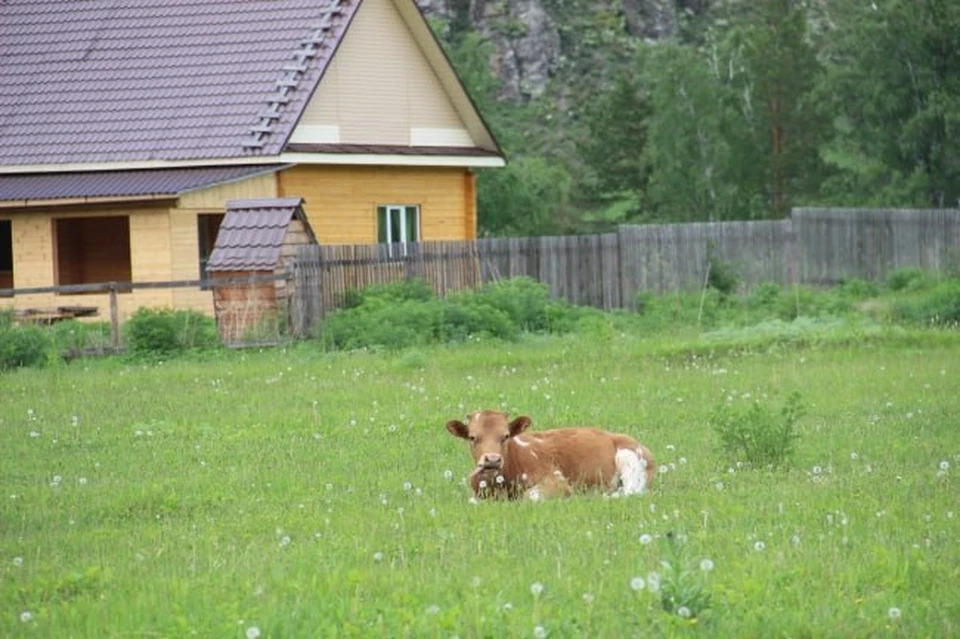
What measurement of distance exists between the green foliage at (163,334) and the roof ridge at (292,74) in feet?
27.9

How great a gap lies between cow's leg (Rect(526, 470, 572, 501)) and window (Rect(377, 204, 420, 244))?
93.7 feet

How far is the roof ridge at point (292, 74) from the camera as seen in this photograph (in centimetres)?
3766

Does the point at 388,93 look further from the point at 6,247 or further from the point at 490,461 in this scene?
the point at 490,461

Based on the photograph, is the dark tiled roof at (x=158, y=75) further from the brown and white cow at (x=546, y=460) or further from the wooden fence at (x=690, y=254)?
the brown and white cow at (x=546, y=460)

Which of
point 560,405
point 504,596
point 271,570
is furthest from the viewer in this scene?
point 560,405

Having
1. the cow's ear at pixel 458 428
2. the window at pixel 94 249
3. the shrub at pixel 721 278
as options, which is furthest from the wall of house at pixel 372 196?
the cow's ear at pixel 458 428

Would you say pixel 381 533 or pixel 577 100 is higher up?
pixel 577 100

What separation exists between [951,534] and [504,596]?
300 cm

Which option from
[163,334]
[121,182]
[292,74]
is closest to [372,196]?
[292,74]

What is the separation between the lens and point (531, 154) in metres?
81.3

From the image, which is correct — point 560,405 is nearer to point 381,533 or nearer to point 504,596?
point 381,533

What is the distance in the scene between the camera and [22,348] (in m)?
27.6

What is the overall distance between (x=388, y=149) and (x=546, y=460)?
92.3ft

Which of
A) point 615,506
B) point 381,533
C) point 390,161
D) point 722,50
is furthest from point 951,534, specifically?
point 722,50
